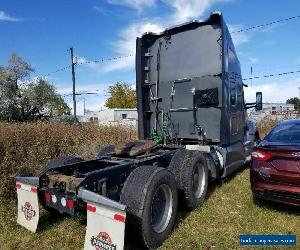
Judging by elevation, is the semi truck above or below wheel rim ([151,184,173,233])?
above

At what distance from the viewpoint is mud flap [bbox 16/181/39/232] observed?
4.79m

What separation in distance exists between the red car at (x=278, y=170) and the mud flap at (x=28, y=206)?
3422mm

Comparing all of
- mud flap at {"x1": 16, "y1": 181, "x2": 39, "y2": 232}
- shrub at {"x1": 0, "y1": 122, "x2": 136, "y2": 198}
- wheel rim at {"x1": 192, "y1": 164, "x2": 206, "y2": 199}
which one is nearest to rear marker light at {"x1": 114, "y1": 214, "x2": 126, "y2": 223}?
mud flap at {"x1": 16, "y1": 181, "x2": 39, "y2": 232}

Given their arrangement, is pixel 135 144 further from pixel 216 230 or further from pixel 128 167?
pixel 216 230

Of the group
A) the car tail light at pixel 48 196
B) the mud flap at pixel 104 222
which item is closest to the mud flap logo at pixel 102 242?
the mud flap at pixel 104 222

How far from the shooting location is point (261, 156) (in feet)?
18.0

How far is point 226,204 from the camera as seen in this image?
20.0 feet

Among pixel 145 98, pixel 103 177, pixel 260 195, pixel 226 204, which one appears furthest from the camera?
pixel 145 98

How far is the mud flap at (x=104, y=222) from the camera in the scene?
374 cm

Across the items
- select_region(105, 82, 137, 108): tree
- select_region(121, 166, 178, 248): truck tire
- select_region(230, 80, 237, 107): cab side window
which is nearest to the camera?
select_region(121, 166, 178, 248): truck tire

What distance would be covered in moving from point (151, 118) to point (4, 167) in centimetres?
332

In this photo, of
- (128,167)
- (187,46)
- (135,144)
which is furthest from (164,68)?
(128,167)

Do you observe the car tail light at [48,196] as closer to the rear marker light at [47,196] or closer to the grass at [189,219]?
the rear marker light at [47,196]

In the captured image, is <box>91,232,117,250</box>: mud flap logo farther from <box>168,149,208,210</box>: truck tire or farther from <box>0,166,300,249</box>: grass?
<box>168,149,208,210</box>: truck tire
